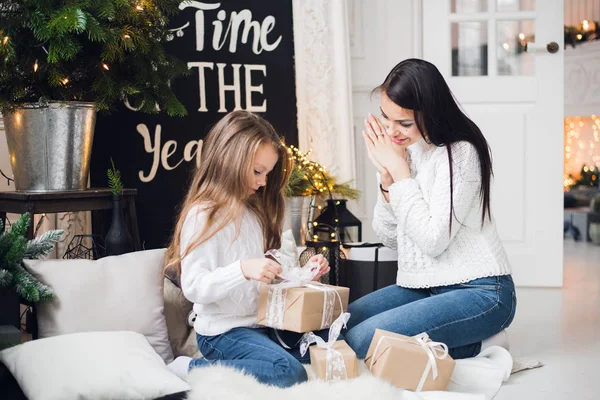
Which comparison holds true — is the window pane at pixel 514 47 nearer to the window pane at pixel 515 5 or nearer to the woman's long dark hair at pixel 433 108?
the window pane at pixel 515 5

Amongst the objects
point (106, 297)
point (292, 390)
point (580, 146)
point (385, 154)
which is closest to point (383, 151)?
point (385, 154)

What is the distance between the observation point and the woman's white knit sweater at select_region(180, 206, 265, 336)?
6.33 ft

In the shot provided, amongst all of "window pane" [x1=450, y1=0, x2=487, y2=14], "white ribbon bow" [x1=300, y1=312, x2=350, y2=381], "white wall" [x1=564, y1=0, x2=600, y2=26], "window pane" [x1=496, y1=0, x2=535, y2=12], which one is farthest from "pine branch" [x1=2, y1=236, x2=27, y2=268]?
"white wall" [x1=564, y1=0, x2=600, y2=26]

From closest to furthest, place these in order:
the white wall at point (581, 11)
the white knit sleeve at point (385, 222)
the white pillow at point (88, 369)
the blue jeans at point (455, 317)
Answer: the white pillow at point (88, 369), the blue jeans at point (455, 317), the white knit sleeve at point (385, 222), the white wall at point (581, 11)

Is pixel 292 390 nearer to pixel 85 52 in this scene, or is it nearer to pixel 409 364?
pixel 409 364

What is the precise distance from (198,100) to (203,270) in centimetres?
148

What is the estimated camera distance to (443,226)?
2150mm

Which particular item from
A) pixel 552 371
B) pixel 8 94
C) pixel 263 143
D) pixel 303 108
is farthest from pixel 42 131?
pixel 552 371

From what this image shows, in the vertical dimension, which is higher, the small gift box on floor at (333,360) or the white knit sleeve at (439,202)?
the white knit sleeve at (439,202)

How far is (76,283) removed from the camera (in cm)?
208

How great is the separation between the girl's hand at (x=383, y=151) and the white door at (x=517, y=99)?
1.62 m

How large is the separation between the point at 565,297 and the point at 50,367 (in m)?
2.64

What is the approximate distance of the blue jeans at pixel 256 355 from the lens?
1.89m

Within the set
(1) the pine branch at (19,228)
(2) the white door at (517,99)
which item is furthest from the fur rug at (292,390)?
(2) the white door at (517,99)
